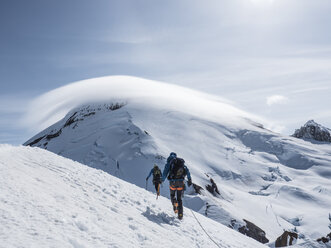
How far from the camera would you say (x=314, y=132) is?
153125 mm

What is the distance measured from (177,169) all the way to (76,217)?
203 inches

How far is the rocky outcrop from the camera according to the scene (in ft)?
496

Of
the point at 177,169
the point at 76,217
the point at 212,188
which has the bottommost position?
the point at 212,188

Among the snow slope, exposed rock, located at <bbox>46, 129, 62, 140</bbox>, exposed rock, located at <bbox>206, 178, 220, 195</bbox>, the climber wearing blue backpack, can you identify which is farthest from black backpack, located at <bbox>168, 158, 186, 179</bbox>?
exposed rock, located at <bbox>46, 129, 62, 140</bbox>

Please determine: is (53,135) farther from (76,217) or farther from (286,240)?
(76,217)

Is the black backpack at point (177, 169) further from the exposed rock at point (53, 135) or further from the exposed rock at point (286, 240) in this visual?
the exposed rock at point (53, 135)

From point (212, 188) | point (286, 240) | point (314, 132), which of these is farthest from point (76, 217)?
point (314, 132)

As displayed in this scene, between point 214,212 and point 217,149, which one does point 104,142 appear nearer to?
point 217,149

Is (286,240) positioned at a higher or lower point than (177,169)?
lower

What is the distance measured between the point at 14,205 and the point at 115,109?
411ft

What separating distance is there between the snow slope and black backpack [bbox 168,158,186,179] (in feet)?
5.80

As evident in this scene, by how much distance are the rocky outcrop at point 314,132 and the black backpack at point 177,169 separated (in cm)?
16168

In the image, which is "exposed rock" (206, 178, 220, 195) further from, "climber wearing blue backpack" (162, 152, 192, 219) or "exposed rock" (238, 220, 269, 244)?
"climber wearing blue backpack" (162, 152, 192, 219)

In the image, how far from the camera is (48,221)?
Result: 21.7 feet
